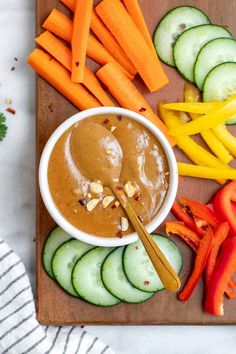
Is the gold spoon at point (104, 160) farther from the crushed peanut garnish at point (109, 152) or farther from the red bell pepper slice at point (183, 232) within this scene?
the red bell pepper slice at point (183, 232)

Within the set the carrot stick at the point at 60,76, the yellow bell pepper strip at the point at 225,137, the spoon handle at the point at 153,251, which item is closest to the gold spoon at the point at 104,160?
the spoon handle at the point at 153,251

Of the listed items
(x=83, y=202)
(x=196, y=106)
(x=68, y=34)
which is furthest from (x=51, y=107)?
(x=196, y=106)

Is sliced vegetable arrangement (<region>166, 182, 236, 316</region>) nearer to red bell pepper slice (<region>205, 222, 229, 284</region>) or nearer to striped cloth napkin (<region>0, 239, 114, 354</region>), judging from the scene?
red bell pepper slice (<region>205, 222, 229, 284</region>)

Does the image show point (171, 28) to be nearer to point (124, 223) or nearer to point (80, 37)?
point (80, 37)

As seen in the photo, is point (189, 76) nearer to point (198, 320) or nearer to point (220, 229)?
point (220, 229)

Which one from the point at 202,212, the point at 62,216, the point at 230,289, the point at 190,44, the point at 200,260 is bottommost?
the point at 230,289

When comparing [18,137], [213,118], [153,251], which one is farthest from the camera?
[18,137]
